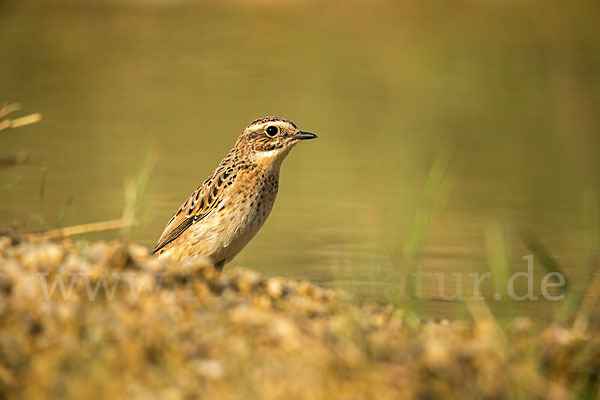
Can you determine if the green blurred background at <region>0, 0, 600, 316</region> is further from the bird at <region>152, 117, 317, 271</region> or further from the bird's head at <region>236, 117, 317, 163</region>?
the bird's head at <region>236, 117, 317, 163</region>

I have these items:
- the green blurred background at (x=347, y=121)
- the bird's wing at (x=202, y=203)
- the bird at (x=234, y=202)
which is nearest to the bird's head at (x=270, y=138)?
the bird at (x=234, y=202)

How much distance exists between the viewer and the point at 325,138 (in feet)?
42.6

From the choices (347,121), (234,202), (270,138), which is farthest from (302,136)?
(347,121)

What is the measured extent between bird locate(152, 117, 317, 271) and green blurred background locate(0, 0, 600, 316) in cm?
69

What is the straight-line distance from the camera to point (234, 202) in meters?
5.98

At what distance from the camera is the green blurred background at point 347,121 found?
302 inches

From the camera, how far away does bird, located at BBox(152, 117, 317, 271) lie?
5926mm

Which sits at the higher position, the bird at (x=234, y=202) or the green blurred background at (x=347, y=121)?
the bird at (x=234, y=202)

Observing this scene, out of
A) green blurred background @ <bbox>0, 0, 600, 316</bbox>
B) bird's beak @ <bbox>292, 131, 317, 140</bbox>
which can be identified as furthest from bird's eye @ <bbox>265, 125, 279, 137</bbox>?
green blurred background @ <bbox>0, 0, 600, 316</bbox>

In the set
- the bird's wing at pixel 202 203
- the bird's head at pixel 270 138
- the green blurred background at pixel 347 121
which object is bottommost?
the green blurred background at pixel 347 121

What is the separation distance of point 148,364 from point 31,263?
2.81 feet

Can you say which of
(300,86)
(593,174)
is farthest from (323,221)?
(300,86)

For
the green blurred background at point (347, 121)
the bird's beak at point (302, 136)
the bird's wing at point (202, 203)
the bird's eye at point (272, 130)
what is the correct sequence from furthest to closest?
the green blurred background at point (347, 121) → the bird's eye at point (272, 130) → the bird's beak at point (302, 136) → the bird's wing at point (202, 203)

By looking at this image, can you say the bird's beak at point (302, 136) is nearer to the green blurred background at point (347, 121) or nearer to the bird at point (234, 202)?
the bird at point (234, 202)
